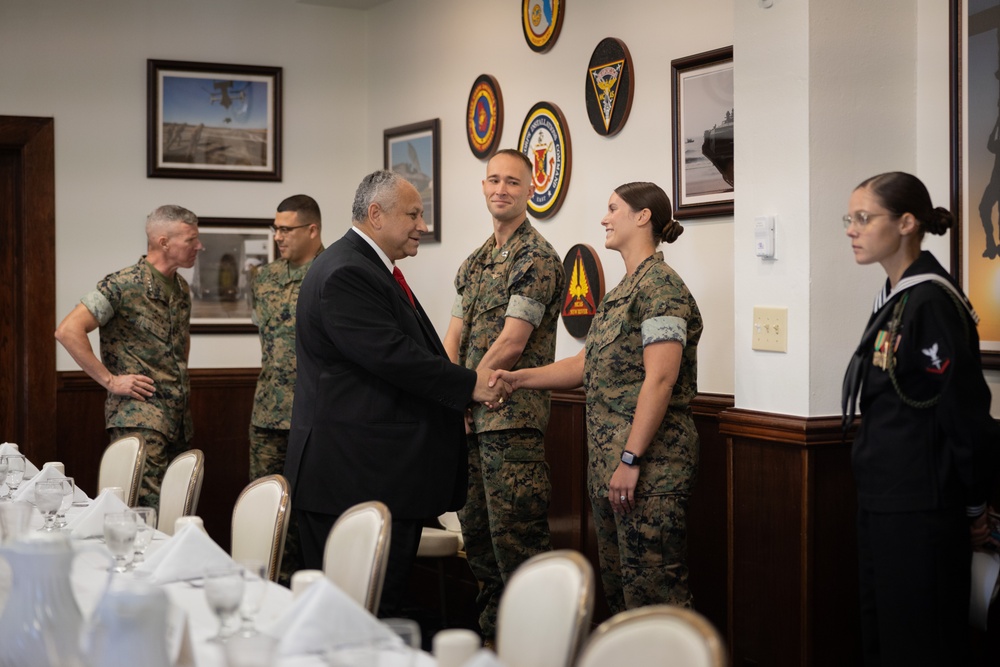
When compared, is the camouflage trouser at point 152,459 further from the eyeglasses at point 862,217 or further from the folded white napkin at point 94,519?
the eyeglasses at point 862,217

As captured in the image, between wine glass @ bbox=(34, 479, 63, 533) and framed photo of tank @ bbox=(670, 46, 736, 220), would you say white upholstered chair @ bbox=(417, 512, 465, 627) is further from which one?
wine glass @ bbox=(34, 479, 63, 533)

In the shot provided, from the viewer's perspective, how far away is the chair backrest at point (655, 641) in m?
1.60

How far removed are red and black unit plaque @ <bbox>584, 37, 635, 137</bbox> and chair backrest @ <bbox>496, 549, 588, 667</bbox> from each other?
2.89 m

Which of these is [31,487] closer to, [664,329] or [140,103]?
[664,329]

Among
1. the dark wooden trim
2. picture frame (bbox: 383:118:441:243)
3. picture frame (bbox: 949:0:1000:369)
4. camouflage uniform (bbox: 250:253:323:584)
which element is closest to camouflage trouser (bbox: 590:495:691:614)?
picture frame (bbox: 949:0:1000:369)

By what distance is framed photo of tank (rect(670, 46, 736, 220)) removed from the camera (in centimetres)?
405

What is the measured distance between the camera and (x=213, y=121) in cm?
630

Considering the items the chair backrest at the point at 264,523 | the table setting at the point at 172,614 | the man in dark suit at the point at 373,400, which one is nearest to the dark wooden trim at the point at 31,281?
the man in dark suit at the point at 373,400

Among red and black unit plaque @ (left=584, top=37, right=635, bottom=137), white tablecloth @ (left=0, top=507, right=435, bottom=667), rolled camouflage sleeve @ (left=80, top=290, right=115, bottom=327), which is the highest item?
red and black unit plaque @ (left=584, top=37, right=635, bottom=137)

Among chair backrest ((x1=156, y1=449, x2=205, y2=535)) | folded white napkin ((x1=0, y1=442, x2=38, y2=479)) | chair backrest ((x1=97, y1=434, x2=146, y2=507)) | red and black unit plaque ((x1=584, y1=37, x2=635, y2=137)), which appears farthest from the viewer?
red and black unit plaque ((x1=584, y1=37, x2=635, y2=137))

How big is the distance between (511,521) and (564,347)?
1066mm

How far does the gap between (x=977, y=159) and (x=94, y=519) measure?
2.65 m

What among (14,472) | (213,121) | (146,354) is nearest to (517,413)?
(14,472)

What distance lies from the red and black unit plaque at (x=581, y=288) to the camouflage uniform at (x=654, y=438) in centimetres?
109
